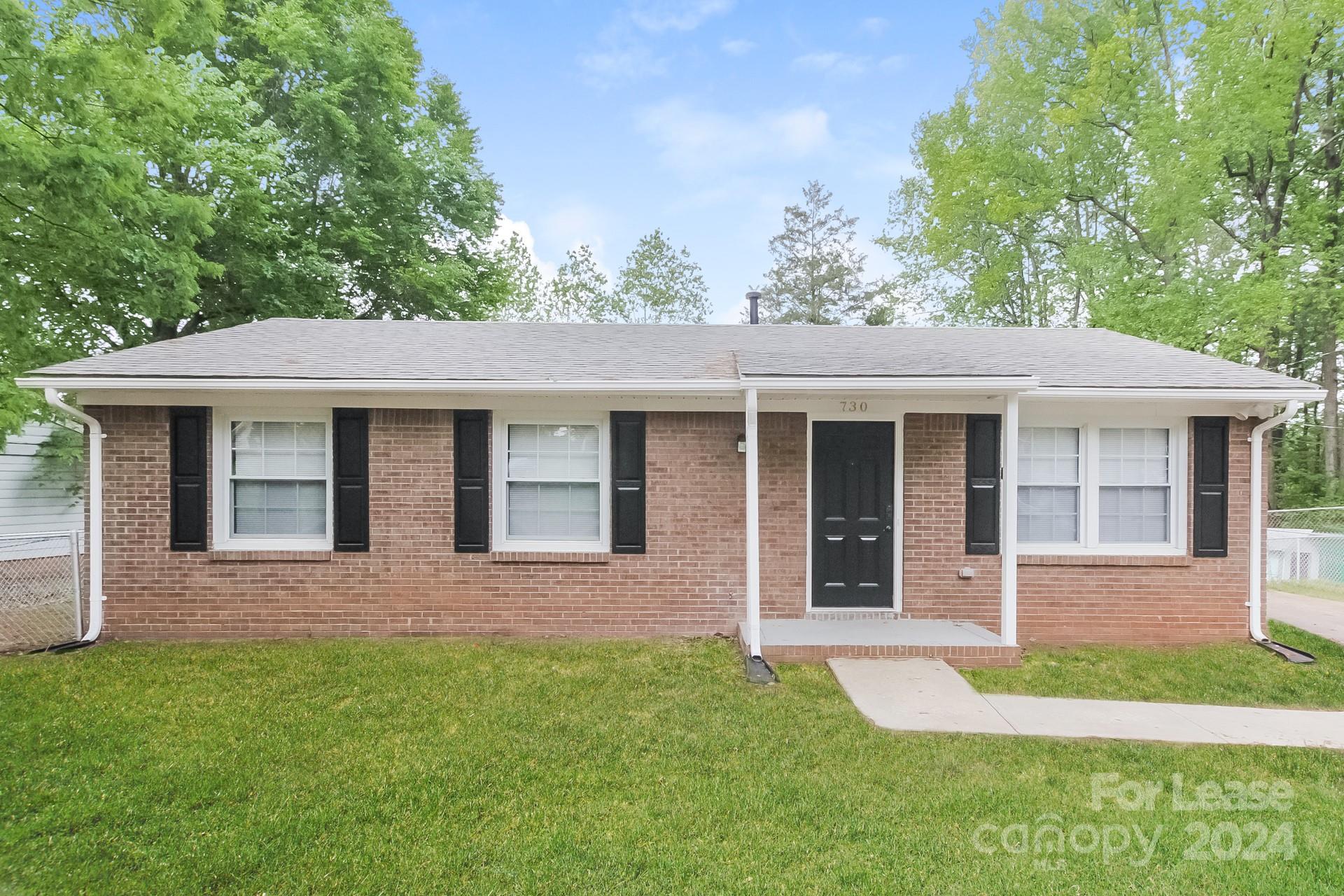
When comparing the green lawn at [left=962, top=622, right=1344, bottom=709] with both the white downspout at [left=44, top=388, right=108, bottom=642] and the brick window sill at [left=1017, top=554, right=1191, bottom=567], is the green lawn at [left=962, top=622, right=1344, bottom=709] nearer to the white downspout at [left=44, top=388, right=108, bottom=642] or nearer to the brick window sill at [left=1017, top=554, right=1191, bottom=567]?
the brick window sill at [left=1017, top=554, right=1191, bottom=567]

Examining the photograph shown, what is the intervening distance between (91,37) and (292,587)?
7040 millimetres

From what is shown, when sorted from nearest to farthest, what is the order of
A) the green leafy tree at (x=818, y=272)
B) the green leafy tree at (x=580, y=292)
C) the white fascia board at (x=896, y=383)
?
the white fascia board at (x=896, y=383) → the green leafy tree at (x=580, y=292) → the green leafy tree at (x=818, y=272)

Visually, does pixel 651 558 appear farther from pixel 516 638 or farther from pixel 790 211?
pixel 790 211

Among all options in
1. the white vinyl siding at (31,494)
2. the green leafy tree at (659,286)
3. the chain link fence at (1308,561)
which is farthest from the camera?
the green leafy tree at (659,286)

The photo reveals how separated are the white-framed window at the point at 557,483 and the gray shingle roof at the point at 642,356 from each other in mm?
643

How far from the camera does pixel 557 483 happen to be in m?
6.22

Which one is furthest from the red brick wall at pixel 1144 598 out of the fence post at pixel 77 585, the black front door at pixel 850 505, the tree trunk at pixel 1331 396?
the tree trunk at pixel 1331 396

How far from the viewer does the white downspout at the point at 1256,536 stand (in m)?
6.03

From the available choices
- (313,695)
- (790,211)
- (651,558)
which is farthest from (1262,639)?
(790,211)

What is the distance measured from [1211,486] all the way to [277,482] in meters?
9.51

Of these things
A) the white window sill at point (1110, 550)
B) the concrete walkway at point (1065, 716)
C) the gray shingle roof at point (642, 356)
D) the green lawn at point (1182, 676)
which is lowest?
the green lawn at point (1182, 676)

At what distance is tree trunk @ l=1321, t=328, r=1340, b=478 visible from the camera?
13.1 metres

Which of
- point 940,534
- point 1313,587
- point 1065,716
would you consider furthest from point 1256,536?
point 1313,587
